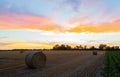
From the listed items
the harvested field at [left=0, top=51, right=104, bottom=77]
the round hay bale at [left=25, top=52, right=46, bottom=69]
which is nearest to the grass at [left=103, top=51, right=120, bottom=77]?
the harvested field at [left=0, top=51, right=104, bottom=77]

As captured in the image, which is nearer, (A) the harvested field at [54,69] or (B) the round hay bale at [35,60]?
(A) the harvested field at [54,69]

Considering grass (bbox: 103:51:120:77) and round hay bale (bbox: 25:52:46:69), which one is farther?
round hay bale (bbox: 25:52:46:69)

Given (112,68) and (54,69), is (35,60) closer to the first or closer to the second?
(54,69)

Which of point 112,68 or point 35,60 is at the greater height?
point 35,60

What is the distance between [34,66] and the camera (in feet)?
72.9

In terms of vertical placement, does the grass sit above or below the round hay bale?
below

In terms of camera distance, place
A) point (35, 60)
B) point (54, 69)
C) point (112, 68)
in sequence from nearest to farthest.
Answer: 1. point (54, 69)
2. point (112, 68)
3. point (35, 60)

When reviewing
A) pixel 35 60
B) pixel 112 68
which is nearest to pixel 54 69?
pixel 35 60

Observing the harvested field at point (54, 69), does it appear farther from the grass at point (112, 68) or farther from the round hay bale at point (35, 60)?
the grass at point (112, 68)

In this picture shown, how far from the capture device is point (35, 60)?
22578 millimetres

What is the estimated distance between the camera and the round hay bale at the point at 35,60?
2217 centimetres

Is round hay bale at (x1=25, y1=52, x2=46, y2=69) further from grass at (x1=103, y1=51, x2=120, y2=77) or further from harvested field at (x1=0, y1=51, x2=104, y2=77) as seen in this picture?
grass at (x1=103, y1=51, x2=120, y2=77)

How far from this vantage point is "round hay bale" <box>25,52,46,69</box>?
2217cm

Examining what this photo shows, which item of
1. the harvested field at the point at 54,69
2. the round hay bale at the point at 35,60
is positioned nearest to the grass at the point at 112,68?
the harvested field at the point at 54,69
